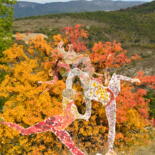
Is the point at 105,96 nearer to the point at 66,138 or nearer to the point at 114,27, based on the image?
the point at 66,138

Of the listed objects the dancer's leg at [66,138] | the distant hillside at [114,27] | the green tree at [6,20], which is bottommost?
the distant hillside at [114,27]

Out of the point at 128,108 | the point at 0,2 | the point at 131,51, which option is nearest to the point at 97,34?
the point at 131,51

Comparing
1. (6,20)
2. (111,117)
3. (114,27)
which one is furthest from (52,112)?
(114,27)

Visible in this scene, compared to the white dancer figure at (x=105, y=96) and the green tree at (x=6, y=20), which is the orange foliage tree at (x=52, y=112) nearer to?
the white dancer figure at (x=105, y=96)

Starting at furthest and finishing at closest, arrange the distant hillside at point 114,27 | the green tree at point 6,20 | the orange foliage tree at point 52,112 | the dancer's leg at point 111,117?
the distant hillside at point 114,27, the green tree at point 6,20, the orange foliage tree at point 52,112, the dancer's leg at point 111,117

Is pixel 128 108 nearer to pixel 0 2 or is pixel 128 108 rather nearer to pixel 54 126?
pixel 54 126

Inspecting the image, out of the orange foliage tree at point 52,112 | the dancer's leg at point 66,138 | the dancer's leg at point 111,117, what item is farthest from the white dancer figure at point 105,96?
the orange foliage tree at point 52,112

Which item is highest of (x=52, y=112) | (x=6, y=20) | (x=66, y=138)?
Answer: (x=6, y=20)

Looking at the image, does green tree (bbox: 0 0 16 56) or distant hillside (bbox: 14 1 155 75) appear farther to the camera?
distant hillside (bbox: 14 1 155 75)

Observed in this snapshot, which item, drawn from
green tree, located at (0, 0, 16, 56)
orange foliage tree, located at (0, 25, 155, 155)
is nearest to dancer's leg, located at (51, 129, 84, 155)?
orange foliage tree, located at (0, 25, 155, 155)

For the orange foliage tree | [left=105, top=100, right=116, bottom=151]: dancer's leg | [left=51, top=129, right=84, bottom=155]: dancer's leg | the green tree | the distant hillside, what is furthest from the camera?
the distant hillside

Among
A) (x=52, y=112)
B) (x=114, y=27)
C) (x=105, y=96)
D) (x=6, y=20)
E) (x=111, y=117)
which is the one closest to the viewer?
(x=105, y=96)

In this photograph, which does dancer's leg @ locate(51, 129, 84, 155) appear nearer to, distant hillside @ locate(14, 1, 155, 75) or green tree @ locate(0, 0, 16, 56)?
green tree @ locate(0, 0, 16, 56)

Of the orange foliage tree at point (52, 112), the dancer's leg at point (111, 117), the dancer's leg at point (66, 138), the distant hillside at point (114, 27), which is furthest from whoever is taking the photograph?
the distant hillside at point (114, 27)
